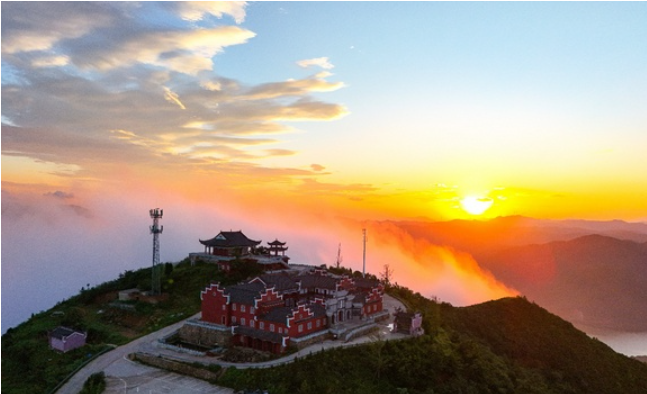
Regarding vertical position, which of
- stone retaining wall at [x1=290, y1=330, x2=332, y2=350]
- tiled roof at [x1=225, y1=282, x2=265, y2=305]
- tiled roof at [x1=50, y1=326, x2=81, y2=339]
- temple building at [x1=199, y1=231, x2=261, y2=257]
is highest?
temple building at [x1=199, y1=231, x2=261, y2=257]

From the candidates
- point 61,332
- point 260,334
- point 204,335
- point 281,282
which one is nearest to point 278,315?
point 260,334

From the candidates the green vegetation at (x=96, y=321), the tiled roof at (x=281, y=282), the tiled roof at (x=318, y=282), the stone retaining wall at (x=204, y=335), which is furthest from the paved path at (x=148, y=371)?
the tiled roof at (x=281, y=282)

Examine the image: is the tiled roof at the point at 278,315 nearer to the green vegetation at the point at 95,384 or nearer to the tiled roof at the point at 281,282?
the tiled roof at the point at 281,282

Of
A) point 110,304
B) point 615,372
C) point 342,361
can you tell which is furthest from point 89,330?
point 615,372

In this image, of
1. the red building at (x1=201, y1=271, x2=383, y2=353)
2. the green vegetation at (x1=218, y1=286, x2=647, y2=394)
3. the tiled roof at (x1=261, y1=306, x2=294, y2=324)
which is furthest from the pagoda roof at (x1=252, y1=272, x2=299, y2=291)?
the green vegetation at (x1=218, y1=286, x2=647, y2=394)

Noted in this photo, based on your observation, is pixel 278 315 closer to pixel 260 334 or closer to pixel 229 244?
pixel 260 334

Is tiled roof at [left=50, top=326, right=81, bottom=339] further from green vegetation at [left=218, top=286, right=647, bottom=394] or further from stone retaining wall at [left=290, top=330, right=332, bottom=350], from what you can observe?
stone retaining wall at [left=290, top=330, right=332, bottom=350]

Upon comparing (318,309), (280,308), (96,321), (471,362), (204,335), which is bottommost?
(471,362)
